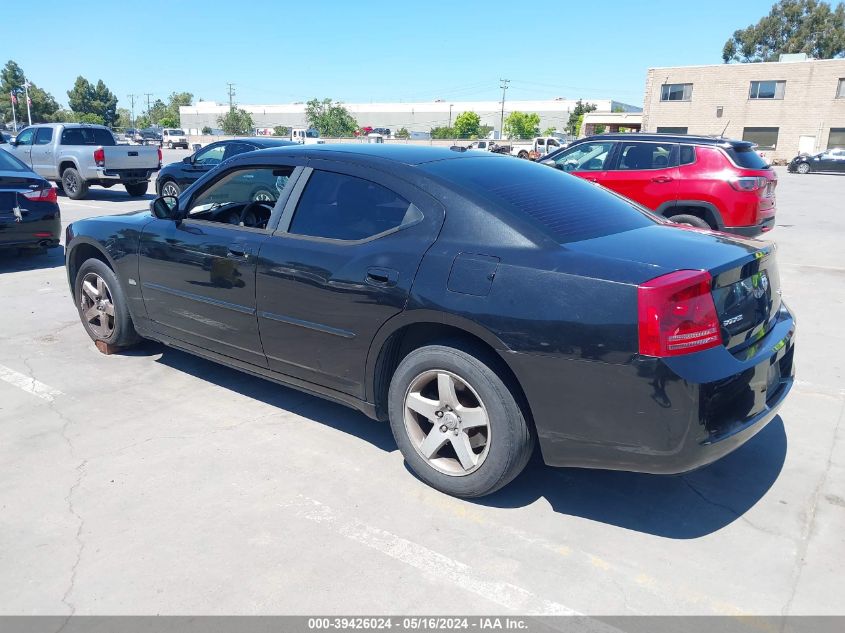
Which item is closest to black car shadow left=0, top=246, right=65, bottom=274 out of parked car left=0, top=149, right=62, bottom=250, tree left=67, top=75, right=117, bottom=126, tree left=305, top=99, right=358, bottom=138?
parked car left=0, top=149, right=62, bottom=250

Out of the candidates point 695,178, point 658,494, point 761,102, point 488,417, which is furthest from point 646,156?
point 761,102

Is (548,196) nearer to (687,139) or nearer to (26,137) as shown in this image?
(687,139)

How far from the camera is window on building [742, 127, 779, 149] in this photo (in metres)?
51.1

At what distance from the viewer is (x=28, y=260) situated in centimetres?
938

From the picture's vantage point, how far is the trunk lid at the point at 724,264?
2910 millimetres

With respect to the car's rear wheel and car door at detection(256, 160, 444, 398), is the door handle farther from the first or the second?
the car's rear wheel

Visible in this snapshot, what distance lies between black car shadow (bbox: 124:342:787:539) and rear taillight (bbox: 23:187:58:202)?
21.0 feet

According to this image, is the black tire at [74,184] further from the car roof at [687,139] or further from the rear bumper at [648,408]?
the rear bumper at [648,408]

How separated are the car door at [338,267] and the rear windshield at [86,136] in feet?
48.0

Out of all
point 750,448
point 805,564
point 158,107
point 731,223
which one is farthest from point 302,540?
point 158,107

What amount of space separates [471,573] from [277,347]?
180cm

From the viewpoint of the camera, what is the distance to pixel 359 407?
3.70 meters

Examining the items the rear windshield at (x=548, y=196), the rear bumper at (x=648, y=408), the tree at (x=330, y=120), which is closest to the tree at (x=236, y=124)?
the tree at (x=330, y=120)

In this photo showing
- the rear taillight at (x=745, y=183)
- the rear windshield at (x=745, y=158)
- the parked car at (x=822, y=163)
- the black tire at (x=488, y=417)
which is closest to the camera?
the black tire at (x=488, y=417)
